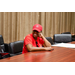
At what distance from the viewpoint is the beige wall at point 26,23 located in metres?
3.70

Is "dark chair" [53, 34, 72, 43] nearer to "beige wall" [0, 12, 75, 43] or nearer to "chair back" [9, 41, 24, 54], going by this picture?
"beige wall" [0, 12, 75, 43]

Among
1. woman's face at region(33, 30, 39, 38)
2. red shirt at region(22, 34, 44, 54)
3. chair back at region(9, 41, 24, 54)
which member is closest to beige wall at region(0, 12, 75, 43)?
chair back at region(9, 41, 24, 54)

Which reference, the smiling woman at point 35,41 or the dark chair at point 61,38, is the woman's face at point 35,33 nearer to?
the smiling woman at point 35,41

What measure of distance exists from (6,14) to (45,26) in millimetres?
1761

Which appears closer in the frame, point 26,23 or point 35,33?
point 35,33

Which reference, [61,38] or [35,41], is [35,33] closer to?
[35,41]

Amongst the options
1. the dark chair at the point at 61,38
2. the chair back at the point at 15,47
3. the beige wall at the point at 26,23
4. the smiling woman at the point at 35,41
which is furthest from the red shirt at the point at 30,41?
the beige wall at the point at 26,23

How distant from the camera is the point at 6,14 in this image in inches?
145

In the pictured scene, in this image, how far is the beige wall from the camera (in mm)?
3704

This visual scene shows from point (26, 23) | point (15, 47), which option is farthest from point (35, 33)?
point (26, 23)

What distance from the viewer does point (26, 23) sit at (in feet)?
13.8

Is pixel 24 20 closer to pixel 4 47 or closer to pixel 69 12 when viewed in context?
pixel 4 47

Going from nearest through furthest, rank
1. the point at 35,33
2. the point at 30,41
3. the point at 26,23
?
the point at 30,41 < the point at 35,33 < the point at 26,23

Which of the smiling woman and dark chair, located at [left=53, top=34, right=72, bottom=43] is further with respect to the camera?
dark chair, located at [left=53, top=34, right=72, bottom=43]
